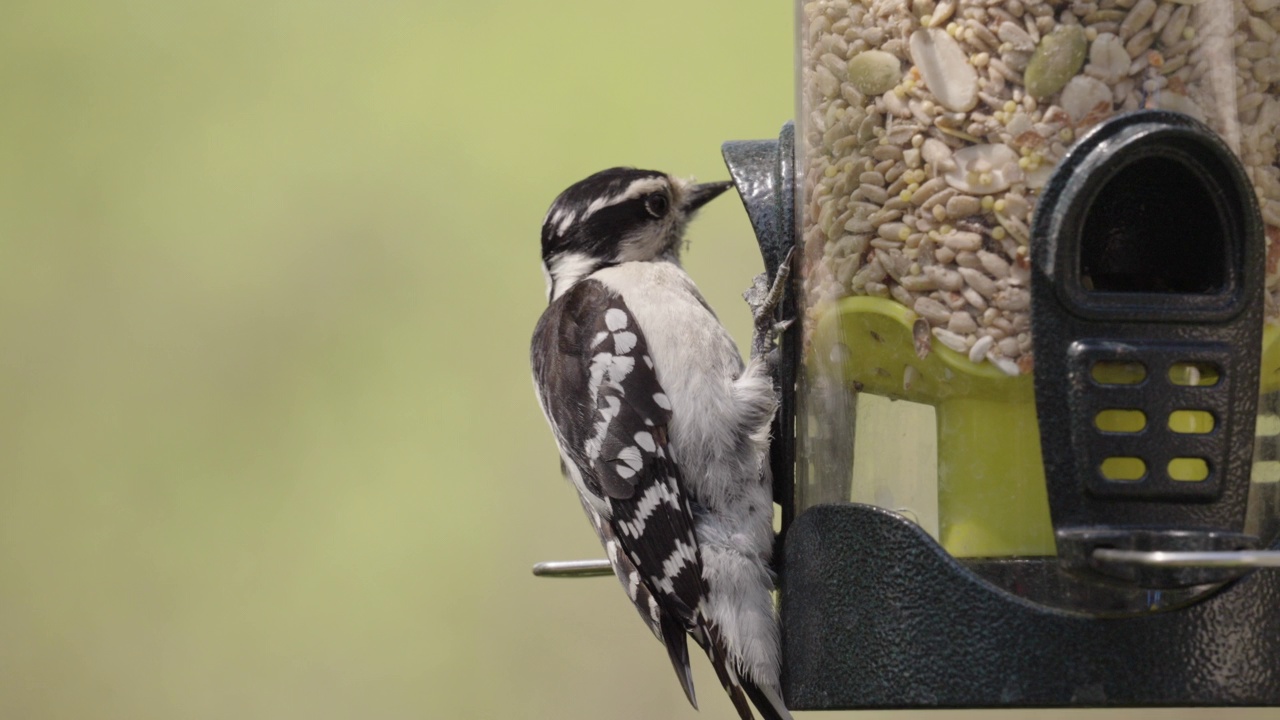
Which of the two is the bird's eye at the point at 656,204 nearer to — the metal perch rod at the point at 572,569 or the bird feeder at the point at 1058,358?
the metal perch rod at the point at 572,569

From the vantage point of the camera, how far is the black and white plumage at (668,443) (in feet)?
10.5

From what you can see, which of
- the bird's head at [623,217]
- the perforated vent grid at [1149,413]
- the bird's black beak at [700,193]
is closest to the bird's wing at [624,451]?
the bird's head at [623,217]

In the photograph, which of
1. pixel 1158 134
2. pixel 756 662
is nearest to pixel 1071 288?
pixel 1158 134

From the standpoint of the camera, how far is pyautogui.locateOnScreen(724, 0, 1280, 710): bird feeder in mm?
2287

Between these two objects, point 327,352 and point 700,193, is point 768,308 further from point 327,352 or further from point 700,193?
point 327,352

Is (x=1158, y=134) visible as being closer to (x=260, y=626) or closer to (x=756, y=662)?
(x=756, y=662)

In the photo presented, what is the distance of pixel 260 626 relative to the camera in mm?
6688

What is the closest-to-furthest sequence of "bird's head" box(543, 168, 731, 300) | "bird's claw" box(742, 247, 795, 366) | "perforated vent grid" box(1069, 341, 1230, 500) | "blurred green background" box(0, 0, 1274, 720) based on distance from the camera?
"perforated vent grid" box(1069, 341, 1230, 500)
"bird's claw" box(742, 247, 795, 366)
"bird's head" box(543, 168, 731, 300)
"blurred green background" box(0, 0, 1274, 720)

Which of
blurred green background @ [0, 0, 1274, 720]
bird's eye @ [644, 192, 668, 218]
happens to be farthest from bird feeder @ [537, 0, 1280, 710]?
blurred green background @ [0, 0, 1274, 720]

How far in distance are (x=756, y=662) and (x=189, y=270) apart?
5183 mm

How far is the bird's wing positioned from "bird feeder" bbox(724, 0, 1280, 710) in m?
0.63

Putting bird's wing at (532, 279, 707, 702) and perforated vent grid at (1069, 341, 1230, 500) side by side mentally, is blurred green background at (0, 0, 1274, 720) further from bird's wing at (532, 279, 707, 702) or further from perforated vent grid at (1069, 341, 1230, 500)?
perforated vent grid at (1069, 341, 1230, 500)

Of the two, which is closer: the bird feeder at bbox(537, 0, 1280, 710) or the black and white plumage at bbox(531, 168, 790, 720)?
the bird feeder at bbox(537, 0, 1280, 710)

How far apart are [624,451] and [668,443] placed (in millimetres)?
99
